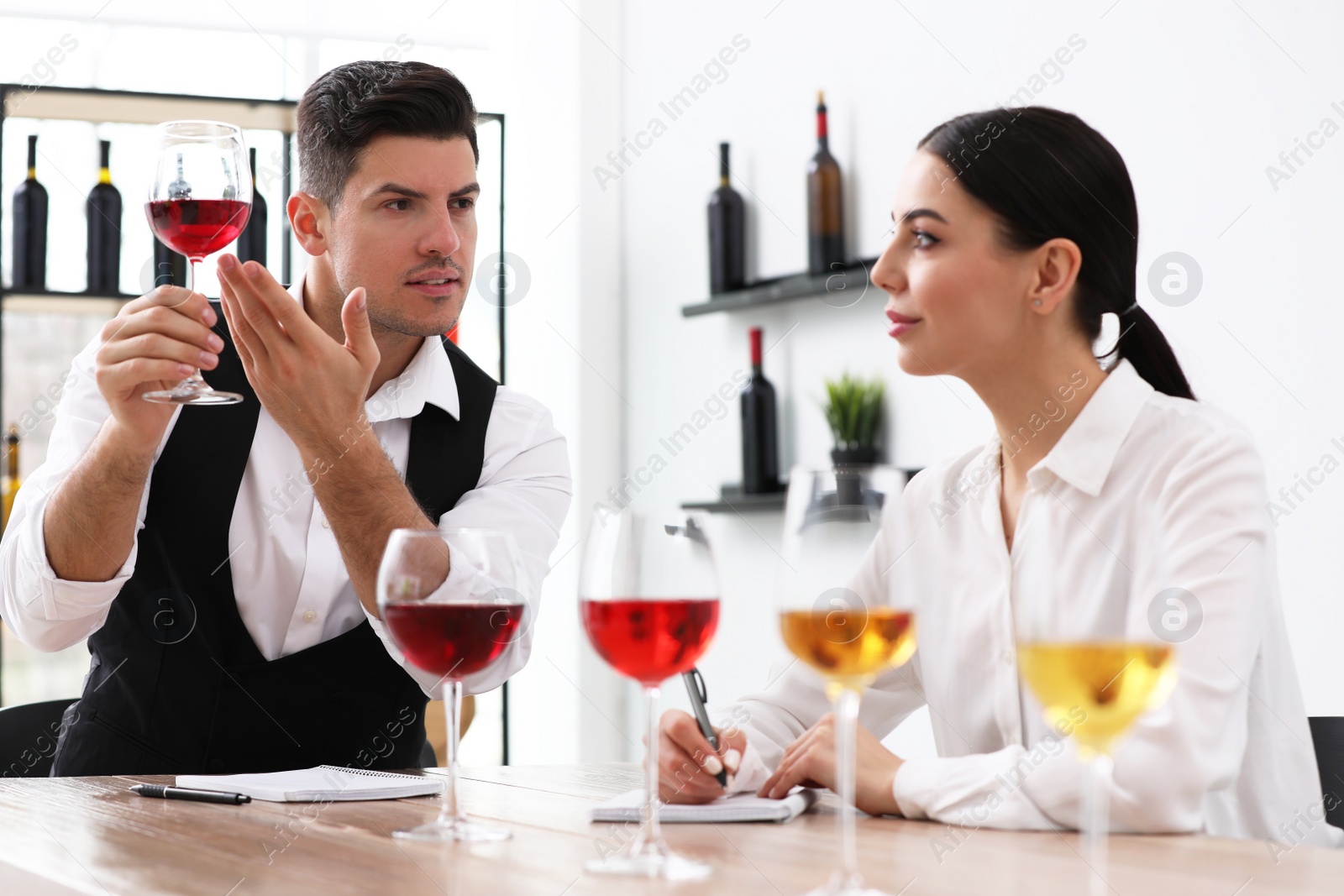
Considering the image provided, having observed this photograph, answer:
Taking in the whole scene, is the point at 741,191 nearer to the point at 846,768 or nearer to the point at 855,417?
the point at 855,417

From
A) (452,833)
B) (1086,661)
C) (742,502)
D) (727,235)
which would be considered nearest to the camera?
(1086,661)

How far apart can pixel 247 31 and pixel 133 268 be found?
104cm

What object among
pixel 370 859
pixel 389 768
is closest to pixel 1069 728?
pixel 370 859

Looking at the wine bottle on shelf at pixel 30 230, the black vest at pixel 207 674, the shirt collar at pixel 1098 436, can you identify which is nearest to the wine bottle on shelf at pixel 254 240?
the wine bottle on shelf at pixel 30 230

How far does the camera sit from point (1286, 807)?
1.42m

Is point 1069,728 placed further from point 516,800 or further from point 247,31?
point 247,31

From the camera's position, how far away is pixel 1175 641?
3.40 ft

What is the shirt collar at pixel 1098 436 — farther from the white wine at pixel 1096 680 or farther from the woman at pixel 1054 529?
the white wine at pixel 1096 680

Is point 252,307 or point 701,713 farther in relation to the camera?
point 252,307

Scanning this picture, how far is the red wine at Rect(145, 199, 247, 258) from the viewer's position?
1431 mm

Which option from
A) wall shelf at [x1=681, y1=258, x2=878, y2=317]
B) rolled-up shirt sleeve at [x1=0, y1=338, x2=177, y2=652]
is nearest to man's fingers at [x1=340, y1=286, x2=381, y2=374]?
rolled-up shirt sleeve at [x1=0, y1=338, x2=177, y2=652]

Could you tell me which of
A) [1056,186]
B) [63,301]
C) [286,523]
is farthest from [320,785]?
[63,301]

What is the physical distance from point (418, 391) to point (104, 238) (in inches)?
81.3

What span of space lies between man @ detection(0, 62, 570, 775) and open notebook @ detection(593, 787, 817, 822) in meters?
0.44
